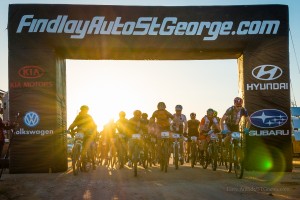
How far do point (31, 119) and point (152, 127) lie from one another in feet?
12.6

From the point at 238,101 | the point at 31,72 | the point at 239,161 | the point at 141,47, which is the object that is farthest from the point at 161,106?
the point at 31,72

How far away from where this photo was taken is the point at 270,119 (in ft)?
46.4

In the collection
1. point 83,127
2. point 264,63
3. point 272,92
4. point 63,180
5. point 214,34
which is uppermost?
point 214,34

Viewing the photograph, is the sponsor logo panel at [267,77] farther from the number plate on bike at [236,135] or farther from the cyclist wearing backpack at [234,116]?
the number plate on bike at [236,135]

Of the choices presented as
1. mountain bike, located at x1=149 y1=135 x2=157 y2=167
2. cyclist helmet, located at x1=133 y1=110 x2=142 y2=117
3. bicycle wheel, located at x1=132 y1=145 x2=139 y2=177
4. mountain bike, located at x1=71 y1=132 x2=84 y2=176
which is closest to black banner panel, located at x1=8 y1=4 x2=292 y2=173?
mountain bike, located at x1=71 y1=132 x2=84 y2=176

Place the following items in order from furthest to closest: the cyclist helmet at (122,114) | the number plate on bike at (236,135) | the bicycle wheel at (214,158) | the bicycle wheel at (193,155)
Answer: the bicycle wheel at (193,155) → the cyclist helmet at (122,114) → the bicycle wheel at (214,158) → the number plate on bike at (236,135)

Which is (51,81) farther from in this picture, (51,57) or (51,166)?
(51,166)

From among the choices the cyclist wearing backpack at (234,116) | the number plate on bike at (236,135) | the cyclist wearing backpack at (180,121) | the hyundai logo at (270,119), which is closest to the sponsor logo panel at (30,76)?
the cyclist wearing backpack at (180,121)

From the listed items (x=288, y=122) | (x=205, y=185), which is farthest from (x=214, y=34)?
(x=205, y=185)

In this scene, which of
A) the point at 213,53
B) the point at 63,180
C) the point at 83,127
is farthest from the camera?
the point at 213,53

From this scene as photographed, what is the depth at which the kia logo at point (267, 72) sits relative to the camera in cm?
1421

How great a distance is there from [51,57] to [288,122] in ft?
25.5

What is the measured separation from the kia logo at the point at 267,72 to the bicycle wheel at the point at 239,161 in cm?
353

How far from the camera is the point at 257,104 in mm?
14180
